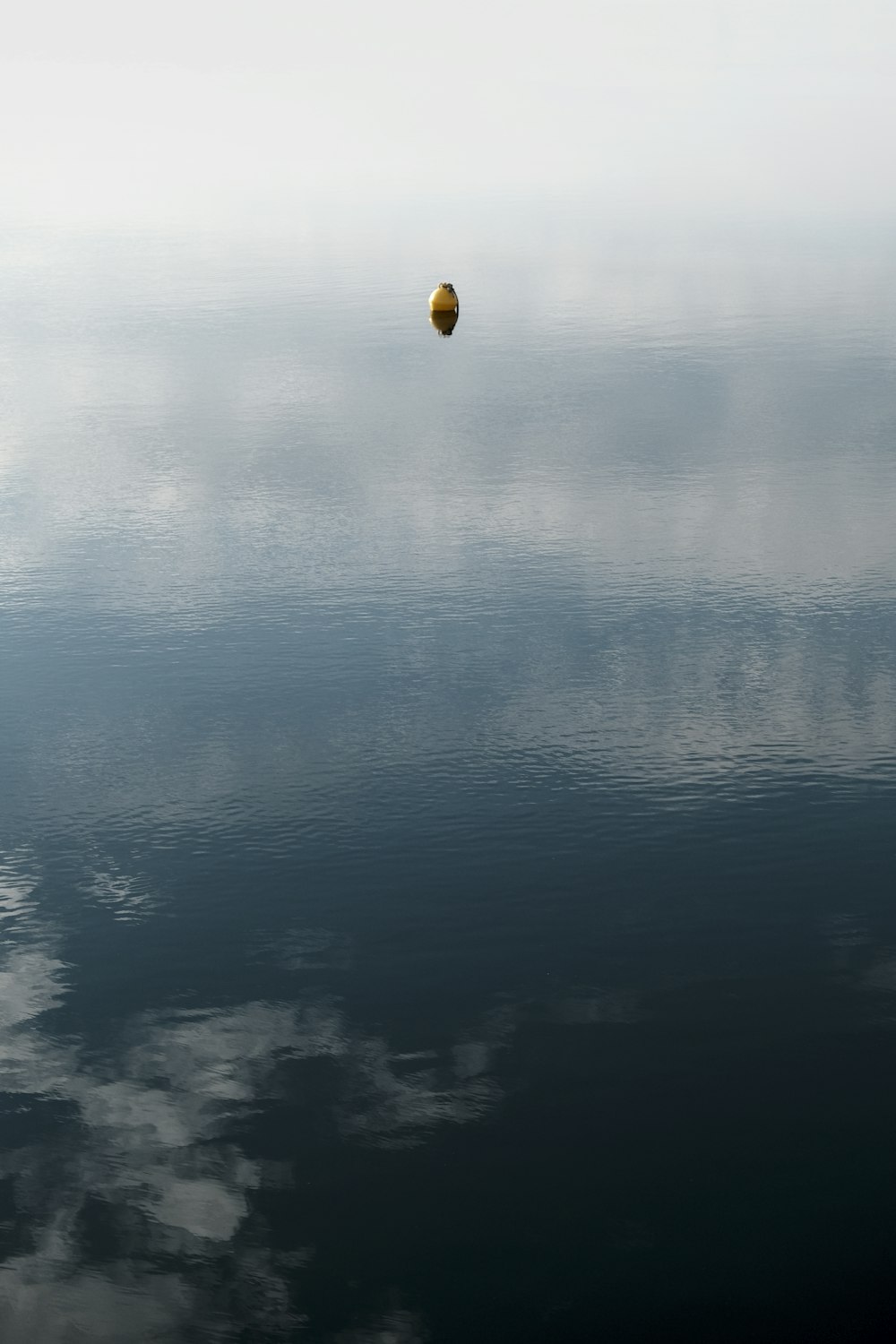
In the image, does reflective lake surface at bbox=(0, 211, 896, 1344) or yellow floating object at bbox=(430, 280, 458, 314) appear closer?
reflective lake surface at bbox=(0, 211, 896, 1344)

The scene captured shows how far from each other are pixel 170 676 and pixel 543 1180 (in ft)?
154

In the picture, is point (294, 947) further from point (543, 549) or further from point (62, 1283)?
point (543, 549)

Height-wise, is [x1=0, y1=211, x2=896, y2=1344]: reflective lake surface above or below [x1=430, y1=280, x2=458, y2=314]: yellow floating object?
below

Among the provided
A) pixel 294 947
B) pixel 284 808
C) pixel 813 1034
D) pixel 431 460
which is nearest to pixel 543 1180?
pixel 813 1034

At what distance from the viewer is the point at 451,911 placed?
6581 centimetres

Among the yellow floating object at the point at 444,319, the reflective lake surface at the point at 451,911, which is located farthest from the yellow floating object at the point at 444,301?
the reflective lake surface at the point at 451,911

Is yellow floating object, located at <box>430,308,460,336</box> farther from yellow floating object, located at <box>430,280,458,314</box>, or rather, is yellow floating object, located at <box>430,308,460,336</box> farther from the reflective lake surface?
the reflective lake surface

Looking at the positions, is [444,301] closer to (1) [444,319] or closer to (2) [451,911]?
(1) [444,319]

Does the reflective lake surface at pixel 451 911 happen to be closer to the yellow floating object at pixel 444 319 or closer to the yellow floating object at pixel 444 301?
the yellow floating object at pixel 444 301

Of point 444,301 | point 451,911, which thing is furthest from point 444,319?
point 451,911

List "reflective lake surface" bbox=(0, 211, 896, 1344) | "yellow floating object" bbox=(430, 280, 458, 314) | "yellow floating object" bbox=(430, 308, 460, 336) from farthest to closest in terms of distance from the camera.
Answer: "yellow floating object" bbox=(430, 308, 460, 336) → "yellow floating object" bbox=(430, 280, 458, 314) → "reflective lake surface" bbox=(0, 211, 896, 1344)

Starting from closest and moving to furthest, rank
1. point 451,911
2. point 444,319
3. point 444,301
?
point 451,911 < point 444,301 < point 444,319

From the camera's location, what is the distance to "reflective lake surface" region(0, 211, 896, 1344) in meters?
48.3

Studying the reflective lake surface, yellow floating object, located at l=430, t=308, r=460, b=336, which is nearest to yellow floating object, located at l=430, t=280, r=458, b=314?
yellow floating object, located at l=430, t=308, r=460, b=336
